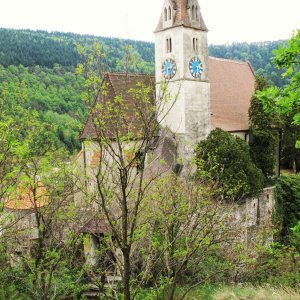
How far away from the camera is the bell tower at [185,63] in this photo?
93.3 ft

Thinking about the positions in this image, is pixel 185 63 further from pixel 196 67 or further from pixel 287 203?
pixel 287 203

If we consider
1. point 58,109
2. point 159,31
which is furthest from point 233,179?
point 58,109

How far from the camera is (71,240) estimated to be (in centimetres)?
1293

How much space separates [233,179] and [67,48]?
83810mm

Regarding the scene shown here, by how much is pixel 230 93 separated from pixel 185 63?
23.4ft

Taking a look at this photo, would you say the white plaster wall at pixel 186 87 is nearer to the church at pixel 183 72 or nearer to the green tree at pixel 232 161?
the church at pixel 183 72

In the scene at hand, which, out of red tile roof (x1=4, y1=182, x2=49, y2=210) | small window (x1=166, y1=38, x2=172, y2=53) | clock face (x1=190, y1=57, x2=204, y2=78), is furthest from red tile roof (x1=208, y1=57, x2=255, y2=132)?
red tile roof (x1=4, y1=182, x2=49, y2=210)

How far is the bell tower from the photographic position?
93.3 ft

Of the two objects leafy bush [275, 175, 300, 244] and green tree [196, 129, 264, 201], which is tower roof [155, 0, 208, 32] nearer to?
green tree [196, 129, 264, 201]

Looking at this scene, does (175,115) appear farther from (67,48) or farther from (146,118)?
(67,48)

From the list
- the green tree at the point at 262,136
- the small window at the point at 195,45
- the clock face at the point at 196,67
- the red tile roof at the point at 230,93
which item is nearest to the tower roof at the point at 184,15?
the small window at the point at 195,45

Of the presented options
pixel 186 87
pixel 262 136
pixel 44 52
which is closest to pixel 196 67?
pixel 186 87

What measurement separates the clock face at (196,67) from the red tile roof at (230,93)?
3354 mm

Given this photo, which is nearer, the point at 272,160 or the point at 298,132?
the point at 272,160
